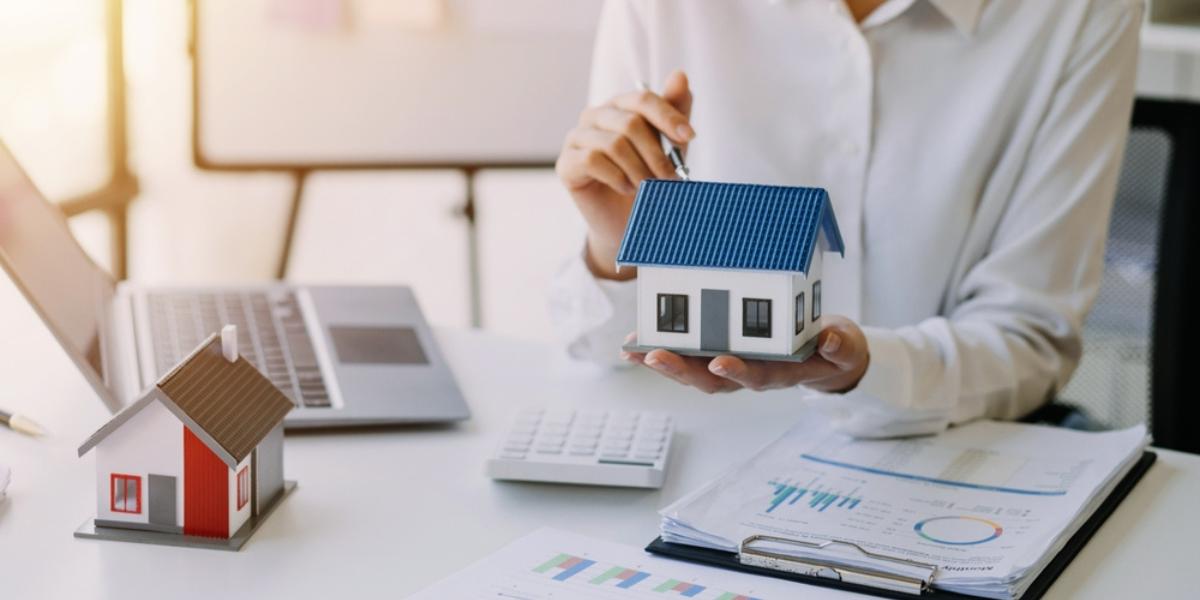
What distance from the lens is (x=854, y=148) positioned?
139cm

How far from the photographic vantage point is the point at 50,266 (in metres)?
1.10

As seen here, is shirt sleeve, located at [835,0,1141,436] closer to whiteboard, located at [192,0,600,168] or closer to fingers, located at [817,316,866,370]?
fingers, located at [817,316,866,370]

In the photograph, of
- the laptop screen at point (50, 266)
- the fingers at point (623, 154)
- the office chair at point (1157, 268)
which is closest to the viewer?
the laptop screen at point (50, 266)

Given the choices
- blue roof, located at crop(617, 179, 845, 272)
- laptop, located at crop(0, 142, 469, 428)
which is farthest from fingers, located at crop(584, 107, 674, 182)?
laptop, located at crop(0, 142, 469, 428)

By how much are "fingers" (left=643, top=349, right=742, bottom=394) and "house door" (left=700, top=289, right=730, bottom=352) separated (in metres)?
0.01

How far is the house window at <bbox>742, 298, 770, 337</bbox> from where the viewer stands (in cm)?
89

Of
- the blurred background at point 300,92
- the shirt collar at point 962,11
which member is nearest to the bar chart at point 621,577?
the shirt collar at point 962,11

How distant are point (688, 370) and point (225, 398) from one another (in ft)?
1.03

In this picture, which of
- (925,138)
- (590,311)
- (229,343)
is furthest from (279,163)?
(229,343)

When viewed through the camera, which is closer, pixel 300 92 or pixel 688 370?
pixel 688 370

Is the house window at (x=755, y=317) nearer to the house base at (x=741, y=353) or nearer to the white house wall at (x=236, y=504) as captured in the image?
the house base at (x=741, y=353)

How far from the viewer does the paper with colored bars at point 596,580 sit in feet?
2.64

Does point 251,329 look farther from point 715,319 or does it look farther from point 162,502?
→ point 715,319

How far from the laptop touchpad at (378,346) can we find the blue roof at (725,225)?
0.39 metres
